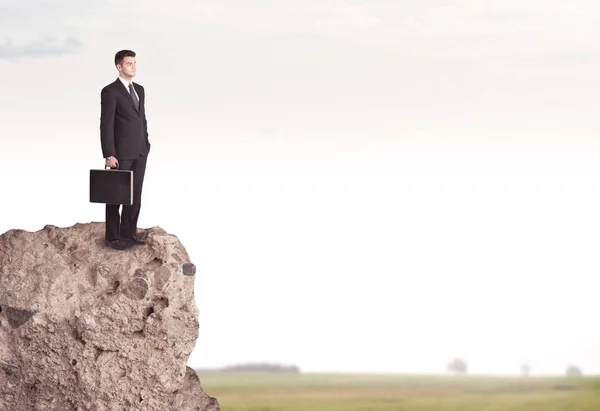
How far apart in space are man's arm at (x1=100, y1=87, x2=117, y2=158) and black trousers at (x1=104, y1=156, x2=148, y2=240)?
0.27m

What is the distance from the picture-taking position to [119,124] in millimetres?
11734

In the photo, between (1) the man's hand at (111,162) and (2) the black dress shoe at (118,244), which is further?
(2) the black dress shoe at (118,244)

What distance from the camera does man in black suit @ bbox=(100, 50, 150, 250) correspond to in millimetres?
11664

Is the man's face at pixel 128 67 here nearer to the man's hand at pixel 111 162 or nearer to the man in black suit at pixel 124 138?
the man in black suit at pixel 124 138

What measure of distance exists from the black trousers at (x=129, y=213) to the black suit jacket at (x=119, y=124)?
0.42 ft

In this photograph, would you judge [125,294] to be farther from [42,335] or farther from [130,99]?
[130,99]

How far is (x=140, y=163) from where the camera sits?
11859 millimetres

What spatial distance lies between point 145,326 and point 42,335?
41.4 inches

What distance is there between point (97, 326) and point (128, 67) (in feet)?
8.62

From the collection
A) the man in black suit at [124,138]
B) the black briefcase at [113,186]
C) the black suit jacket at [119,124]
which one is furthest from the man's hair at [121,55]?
the black briefcase at [113,186]

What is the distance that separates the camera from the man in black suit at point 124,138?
11.7 meters

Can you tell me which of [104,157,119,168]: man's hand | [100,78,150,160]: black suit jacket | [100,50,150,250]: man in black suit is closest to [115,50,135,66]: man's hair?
[100,50,150,250]: man in black suit

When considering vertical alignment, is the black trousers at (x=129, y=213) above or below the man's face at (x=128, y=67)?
below

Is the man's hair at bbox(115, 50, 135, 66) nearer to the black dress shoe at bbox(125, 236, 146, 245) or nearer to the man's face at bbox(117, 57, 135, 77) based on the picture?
the man's face at bbox(117, 57, 135, 77)
